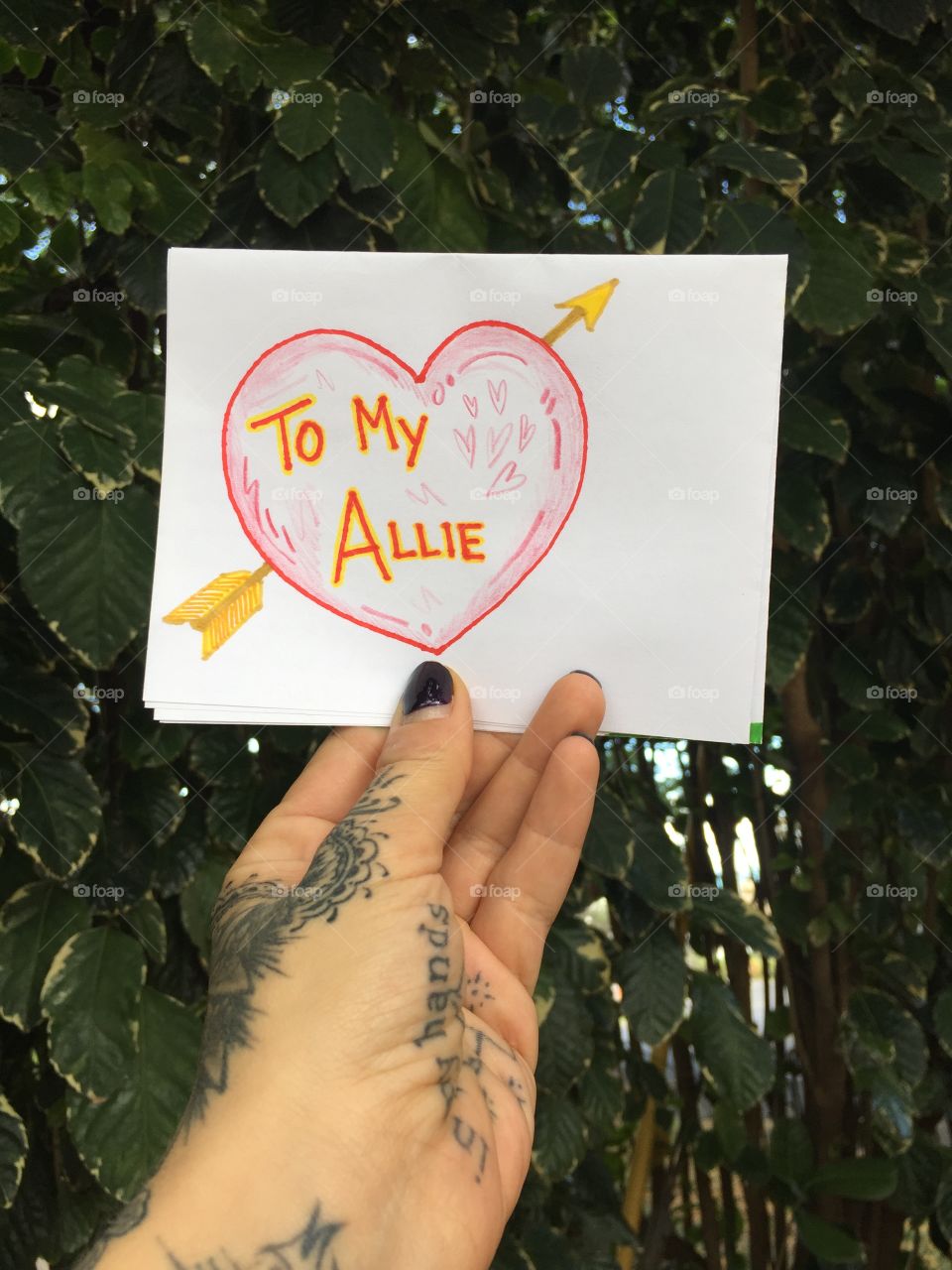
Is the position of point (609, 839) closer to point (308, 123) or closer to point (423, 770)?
point (423, 770)

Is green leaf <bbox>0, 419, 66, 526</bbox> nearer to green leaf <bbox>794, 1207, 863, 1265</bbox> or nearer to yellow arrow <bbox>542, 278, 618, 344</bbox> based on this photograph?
yellow arrow <bbox>542, 278, 618, 344</bbox>

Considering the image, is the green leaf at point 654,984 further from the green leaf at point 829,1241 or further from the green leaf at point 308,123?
the green leaf at point 308,123

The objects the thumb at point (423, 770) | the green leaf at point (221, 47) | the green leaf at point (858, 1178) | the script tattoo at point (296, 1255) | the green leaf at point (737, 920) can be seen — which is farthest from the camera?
the green leaf at point (858, 1178)

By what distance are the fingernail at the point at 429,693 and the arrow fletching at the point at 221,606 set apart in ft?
0.33

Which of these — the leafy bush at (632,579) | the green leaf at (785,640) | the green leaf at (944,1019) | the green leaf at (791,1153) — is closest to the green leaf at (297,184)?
the leafy bush at (632,579)

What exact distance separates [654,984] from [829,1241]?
0.37 m

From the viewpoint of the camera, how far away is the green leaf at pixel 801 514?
0.73 metres

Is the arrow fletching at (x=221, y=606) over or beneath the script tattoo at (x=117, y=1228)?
over

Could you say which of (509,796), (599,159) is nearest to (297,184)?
(599,159)

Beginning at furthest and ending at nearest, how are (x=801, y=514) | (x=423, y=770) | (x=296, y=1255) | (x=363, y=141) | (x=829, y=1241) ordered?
(x=829, y=1241), (x=801, y=514), (x=363, y=141), (x=423, y=770), (x=296, y=1255)

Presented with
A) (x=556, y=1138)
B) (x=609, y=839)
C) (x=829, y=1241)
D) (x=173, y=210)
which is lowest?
(x=829, y=1241)

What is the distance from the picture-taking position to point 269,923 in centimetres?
50

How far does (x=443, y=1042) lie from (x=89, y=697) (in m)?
0.36

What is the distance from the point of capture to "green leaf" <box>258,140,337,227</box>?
0.63 metres
